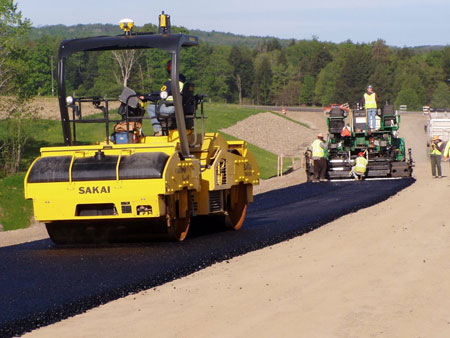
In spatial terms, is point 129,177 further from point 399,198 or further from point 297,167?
point 297,167

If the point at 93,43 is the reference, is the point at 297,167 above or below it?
below

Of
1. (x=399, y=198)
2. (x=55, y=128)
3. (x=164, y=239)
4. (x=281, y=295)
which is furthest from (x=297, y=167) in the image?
(x=281, y=295)

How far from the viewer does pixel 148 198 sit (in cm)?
1067

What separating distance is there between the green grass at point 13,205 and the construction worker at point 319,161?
939 cm

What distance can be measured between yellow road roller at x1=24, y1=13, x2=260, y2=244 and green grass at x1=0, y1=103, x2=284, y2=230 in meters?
0.27

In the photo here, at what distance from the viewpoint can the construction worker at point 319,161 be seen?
27781 millimetres

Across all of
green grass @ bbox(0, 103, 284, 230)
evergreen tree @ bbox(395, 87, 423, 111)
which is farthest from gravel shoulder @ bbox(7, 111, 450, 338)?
evergreen tree @ bbox(395, 87, 423, 111)

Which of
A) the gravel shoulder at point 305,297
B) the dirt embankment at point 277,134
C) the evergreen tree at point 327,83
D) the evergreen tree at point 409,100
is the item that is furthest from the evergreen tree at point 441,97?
the gravel shoulder at point 305,297

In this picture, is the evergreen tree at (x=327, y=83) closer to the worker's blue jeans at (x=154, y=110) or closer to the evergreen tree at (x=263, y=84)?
the evergreen tree at (x=263, y=84)

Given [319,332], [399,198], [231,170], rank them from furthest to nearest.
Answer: [399,198], [231,170], [319,332]

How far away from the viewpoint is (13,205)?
28219 mm

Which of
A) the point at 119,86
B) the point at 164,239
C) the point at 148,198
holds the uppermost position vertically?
the point at 119,86

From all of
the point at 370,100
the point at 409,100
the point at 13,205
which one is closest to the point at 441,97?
the point at 409,100

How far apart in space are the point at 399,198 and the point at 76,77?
10.7 m
